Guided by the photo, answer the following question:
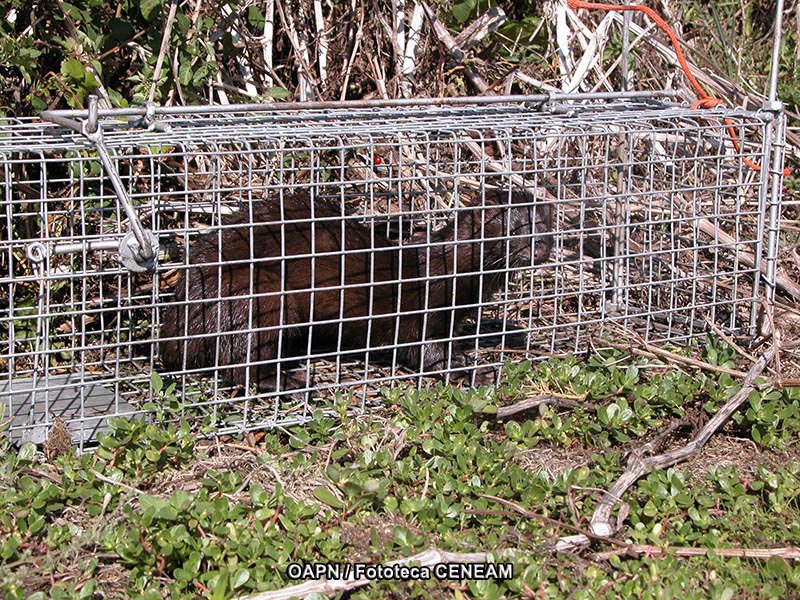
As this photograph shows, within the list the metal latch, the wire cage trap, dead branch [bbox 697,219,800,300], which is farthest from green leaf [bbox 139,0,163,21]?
dead branch [bbox 697,219,800,300]

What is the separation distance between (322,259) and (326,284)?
0.11 metres

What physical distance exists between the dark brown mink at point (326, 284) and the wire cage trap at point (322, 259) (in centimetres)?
1

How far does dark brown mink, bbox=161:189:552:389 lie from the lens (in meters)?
4.08

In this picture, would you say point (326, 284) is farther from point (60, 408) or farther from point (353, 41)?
point (353, 41)

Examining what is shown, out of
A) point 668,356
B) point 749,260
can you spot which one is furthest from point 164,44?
point 749,260

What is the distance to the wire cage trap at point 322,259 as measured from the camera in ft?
12.5

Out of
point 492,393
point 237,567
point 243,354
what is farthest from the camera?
point 243,354

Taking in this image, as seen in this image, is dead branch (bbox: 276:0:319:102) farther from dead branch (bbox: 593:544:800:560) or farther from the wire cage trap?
dead branch (bbox: 593:544:800:560)

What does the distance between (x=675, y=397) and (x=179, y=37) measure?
320cm

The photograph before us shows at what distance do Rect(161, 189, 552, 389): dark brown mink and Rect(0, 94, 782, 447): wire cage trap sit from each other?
0.01m

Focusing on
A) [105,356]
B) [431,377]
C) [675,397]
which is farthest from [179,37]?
[675,397]

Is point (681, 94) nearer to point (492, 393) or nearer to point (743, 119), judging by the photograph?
point (743, 119)

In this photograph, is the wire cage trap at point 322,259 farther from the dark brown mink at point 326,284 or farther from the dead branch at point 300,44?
the dead branch at point 300,44

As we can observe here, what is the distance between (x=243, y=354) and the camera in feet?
13.9
